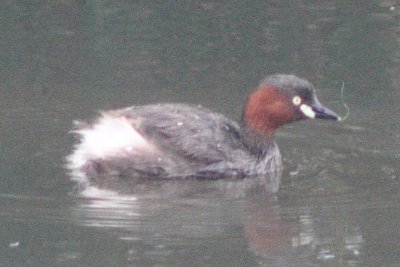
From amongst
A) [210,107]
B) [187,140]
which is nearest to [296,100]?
[187,140]

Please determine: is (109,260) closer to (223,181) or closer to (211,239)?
(211,239)

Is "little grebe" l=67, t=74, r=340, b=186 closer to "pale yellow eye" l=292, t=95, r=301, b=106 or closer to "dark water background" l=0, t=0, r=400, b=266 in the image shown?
"pale yellow eye" l=292, t=95, r=301, b=106

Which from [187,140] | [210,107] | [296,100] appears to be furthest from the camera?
[210,107]

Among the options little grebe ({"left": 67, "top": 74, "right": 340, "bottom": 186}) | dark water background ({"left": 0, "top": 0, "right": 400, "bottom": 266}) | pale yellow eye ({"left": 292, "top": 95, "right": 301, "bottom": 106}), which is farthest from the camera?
pale yellow eye ({"left": 292, "top": 95, "right": 301, "bottom": 106})

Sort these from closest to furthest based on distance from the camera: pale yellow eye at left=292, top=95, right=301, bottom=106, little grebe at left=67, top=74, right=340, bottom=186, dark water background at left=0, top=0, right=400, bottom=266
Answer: dark water background at left=0, top=0, right=400, bottom=266
little grebe at left=67, top=74, right=340, bottom=186
pale yellow eye at left=292, top=95, right=301, bottom=106

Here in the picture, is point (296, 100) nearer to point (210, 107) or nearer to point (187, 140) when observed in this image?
point (187, 140)

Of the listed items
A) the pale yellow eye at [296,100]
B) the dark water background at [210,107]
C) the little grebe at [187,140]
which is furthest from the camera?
the pale yellow eye at [296,100]

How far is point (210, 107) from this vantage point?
31.8 feet

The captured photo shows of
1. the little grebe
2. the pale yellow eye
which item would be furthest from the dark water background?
the pale yellow eye

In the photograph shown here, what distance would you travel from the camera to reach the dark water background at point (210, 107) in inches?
267

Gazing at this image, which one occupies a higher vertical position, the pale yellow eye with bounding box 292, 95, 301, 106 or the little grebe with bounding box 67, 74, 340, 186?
the pale yellow eye with bounding box 292, 95, 301, 106

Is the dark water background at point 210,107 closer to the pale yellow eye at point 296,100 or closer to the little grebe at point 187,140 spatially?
the little grebe at point 187,140

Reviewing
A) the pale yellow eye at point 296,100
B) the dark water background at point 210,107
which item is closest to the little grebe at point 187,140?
the pale yellow eye at point 296,100

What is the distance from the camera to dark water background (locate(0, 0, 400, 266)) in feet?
22.2
